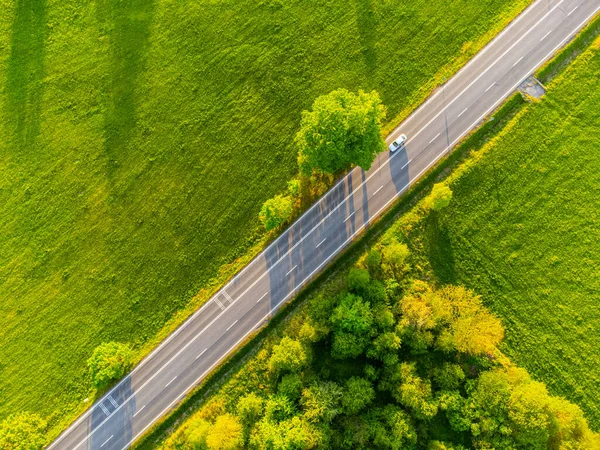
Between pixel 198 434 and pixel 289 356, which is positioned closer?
pixel 198 434

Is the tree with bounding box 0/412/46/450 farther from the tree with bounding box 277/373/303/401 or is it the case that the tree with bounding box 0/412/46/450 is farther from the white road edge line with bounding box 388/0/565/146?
the white road edge line with bounding box 388/0/565/146

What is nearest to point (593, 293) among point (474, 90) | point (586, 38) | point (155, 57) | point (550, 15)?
point (474, 90)

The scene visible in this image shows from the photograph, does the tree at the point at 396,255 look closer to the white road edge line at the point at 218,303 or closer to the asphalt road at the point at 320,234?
the asphalt road at the point at 320,234

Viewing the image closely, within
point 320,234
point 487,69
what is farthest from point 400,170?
point 487,69

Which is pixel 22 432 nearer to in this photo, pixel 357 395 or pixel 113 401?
pixel 113 401

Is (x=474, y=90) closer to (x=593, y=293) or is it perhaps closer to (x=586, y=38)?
(x=586, y=38)

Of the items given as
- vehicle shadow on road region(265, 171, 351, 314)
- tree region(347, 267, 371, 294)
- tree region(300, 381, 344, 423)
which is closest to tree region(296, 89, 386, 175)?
vehicle shadow on road region(265, 171, 351, 314)
